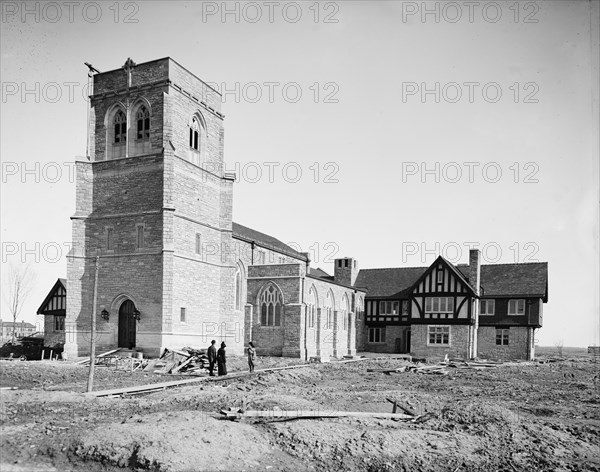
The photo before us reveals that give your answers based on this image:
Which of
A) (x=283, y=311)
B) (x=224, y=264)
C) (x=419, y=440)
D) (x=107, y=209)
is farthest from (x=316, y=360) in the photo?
(x=419, y=440)

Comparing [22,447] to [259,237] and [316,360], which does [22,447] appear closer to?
[316,360]

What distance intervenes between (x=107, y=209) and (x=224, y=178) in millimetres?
7905

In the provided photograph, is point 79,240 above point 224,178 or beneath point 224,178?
beneath

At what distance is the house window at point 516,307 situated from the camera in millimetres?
47906

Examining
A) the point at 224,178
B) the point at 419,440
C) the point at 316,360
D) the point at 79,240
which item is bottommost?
the point at 316,360

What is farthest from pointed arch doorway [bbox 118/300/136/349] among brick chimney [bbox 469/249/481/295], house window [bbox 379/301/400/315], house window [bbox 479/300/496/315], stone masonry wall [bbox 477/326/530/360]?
house window [bbox 479/300/496/315]

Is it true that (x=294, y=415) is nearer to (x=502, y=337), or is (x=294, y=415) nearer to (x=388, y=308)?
(x=502, y=337)

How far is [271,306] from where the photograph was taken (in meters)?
41.4

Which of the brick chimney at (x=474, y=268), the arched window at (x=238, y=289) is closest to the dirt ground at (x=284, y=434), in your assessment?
the arched window at (x=238, y=289)

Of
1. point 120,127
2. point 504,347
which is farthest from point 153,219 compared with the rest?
point 504,347

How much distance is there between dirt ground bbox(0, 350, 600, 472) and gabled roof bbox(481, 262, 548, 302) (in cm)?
2854

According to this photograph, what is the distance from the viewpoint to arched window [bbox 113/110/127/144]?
115 feet

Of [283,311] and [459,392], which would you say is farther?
[283,311]

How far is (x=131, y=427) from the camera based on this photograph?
11750mm
